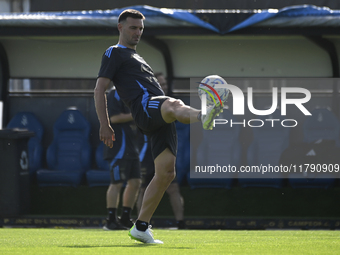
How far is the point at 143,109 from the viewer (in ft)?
14.2

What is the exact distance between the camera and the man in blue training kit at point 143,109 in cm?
427

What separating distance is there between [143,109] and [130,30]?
72cm

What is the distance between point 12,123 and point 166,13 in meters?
3.18

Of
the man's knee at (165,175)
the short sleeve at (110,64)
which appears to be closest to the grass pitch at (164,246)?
the man's knee at (165,175)

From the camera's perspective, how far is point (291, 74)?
8.79m

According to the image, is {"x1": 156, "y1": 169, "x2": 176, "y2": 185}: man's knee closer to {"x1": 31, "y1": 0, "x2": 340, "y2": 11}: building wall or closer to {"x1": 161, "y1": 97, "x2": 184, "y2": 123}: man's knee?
{"x1": 161, "y1": 97, "x2": 184, "y2": 123}: man's knee

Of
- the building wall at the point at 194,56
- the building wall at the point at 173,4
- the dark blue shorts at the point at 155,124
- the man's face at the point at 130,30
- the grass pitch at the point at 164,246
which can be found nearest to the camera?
the grass pitch at the point at 164,246

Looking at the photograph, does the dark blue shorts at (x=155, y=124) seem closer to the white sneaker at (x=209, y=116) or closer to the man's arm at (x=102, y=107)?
the man's arm at (x=102, y=107)

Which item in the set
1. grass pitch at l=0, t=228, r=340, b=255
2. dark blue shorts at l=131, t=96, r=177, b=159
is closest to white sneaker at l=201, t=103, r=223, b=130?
dark blue shorts at l=131, t=96, r=177, b=159

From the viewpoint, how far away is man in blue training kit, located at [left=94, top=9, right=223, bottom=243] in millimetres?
4270

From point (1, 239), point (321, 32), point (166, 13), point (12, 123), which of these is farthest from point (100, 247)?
point (12, 123)

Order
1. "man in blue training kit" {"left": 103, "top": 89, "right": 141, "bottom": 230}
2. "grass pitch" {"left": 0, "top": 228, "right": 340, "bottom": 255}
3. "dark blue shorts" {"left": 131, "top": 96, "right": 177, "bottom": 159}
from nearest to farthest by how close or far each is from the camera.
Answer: "grass pitch" {"left": 0, "top": 228, "right": 340, "bottom": 255} → "dark blue shorts" {"left": 131, "top": 96, "right": 177, "bottom": 159} → "man in blue training kit" {"left": 103, "top": 89, "right": 141, "bottom": 230}

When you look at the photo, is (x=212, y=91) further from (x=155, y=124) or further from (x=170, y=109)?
(x=155, y=124)

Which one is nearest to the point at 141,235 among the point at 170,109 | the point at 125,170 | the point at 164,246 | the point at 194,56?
the point at 164,246
